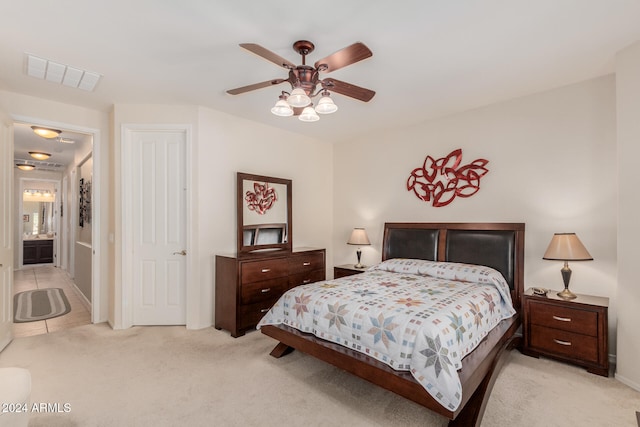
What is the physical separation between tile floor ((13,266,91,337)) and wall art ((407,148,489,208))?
4.63 meters

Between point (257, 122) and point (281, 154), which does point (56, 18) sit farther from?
point (281, 154)

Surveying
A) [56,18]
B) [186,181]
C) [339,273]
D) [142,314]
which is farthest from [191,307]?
[56,18]

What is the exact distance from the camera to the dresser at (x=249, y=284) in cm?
349

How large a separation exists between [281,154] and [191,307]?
2.41 metres

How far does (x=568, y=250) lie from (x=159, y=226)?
14.1 feet

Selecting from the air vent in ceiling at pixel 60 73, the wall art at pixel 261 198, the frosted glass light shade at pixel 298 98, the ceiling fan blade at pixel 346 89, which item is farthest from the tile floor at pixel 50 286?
the ceiling fan blade at pixel 346 89

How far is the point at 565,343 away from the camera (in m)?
2.75

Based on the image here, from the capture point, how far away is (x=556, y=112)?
127 inches

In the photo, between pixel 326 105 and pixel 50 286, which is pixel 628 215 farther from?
pixel 50 286

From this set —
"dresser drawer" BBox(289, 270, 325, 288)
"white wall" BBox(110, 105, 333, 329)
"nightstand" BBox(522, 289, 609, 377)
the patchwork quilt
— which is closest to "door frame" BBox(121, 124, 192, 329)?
"white wall" BBox(110, 105, 333, 329)

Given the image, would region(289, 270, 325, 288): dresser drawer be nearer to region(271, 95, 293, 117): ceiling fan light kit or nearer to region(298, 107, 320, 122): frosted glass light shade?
region(298, 107, 320, 122): frosted glass light shade

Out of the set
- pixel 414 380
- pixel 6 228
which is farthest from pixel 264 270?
pixel 6 228

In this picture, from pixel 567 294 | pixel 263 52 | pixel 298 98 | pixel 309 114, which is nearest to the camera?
pixel 263 52

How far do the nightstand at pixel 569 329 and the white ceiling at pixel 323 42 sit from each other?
6.85ft
